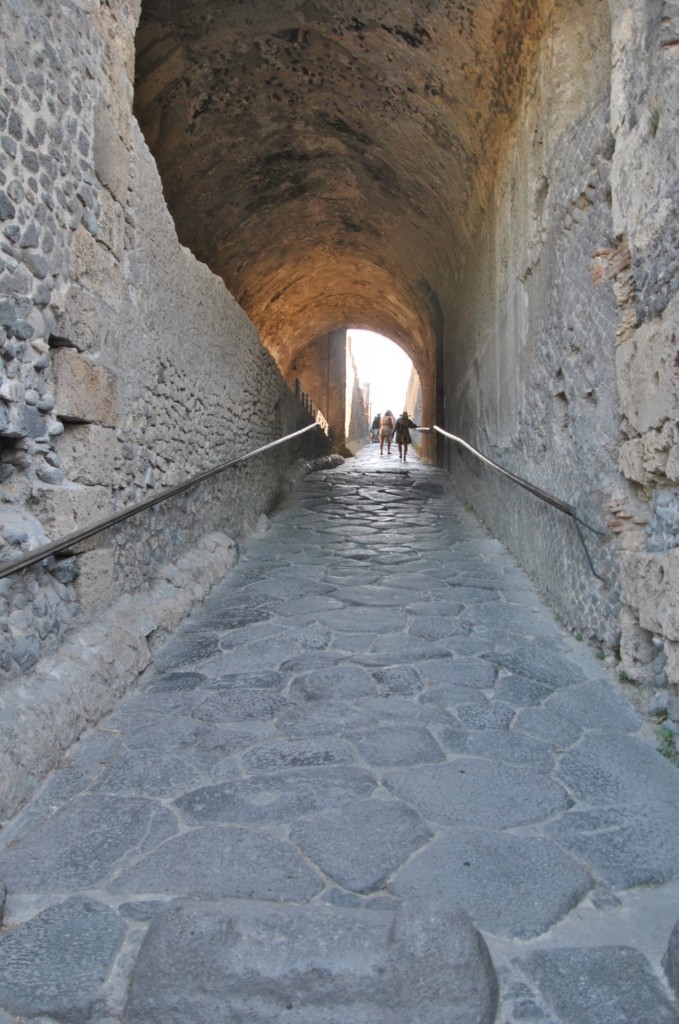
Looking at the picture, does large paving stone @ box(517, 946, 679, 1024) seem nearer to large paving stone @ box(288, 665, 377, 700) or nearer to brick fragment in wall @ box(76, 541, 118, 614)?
large paving stone @ box(288, 665, 377, 700)

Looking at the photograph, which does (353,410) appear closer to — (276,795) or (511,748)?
(511,748)

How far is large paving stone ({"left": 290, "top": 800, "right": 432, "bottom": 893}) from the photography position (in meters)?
1.88

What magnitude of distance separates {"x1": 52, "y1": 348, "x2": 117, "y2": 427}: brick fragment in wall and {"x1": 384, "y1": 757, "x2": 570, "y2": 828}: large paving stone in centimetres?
206

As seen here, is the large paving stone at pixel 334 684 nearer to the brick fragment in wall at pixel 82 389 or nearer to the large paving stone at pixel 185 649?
the large paving stone at pixel 185 649

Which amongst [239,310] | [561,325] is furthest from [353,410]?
[561,325]

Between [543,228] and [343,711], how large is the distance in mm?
3229

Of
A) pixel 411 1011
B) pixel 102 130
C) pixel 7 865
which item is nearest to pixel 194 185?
pixel 102 130

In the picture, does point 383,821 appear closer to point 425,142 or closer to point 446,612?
point 446,612

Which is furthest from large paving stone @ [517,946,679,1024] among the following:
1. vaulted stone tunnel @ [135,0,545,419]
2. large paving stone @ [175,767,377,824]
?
vaulted stone tunnel @ [135,0,545,419]

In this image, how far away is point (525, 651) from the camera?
3.57 meters

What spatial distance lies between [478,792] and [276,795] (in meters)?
0.69

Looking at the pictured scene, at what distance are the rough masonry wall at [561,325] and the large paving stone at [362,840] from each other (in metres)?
1.58

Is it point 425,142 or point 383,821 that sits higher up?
point 425,142

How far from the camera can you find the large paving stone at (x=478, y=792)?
2.15 metres
